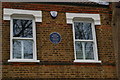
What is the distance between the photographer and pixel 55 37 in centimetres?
1138

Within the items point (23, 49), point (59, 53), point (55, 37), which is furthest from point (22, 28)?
point (59, 53)

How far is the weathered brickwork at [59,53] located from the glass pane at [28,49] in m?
0.30

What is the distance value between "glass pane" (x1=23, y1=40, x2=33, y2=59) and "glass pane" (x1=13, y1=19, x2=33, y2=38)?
26 cm

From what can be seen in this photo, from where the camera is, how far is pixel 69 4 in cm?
1195

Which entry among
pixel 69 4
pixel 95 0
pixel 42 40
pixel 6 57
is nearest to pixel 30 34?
pixel 42 40

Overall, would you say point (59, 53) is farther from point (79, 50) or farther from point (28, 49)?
point (28, 49)

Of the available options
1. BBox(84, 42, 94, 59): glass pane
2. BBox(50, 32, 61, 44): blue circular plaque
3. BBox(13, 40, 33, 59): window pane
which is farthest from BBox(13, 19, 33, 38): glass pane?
BBox(84, 42, 94, 59): glass pane

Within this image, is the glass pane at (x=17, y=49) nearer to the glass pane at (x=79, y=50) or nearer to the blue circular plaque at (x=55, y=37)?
the blue circular plaque at (x=55, y=37)

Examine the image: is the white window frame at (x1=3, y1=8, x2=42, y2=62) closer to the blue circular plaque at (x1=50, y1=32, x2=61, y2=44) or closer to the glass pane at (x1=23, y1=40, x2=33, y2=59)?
the glass pane at (x1=23, y1=40, x2=33, y2=59)

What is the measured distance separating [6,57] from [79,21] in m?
3.42

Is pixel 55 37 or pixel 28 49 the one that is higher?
pixel 55 37

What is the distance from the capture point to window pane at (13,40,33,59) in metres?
11.0

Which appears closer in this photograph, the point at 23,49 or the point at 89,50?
the point at 23,49

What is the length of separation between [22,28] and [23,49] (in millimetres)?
860
